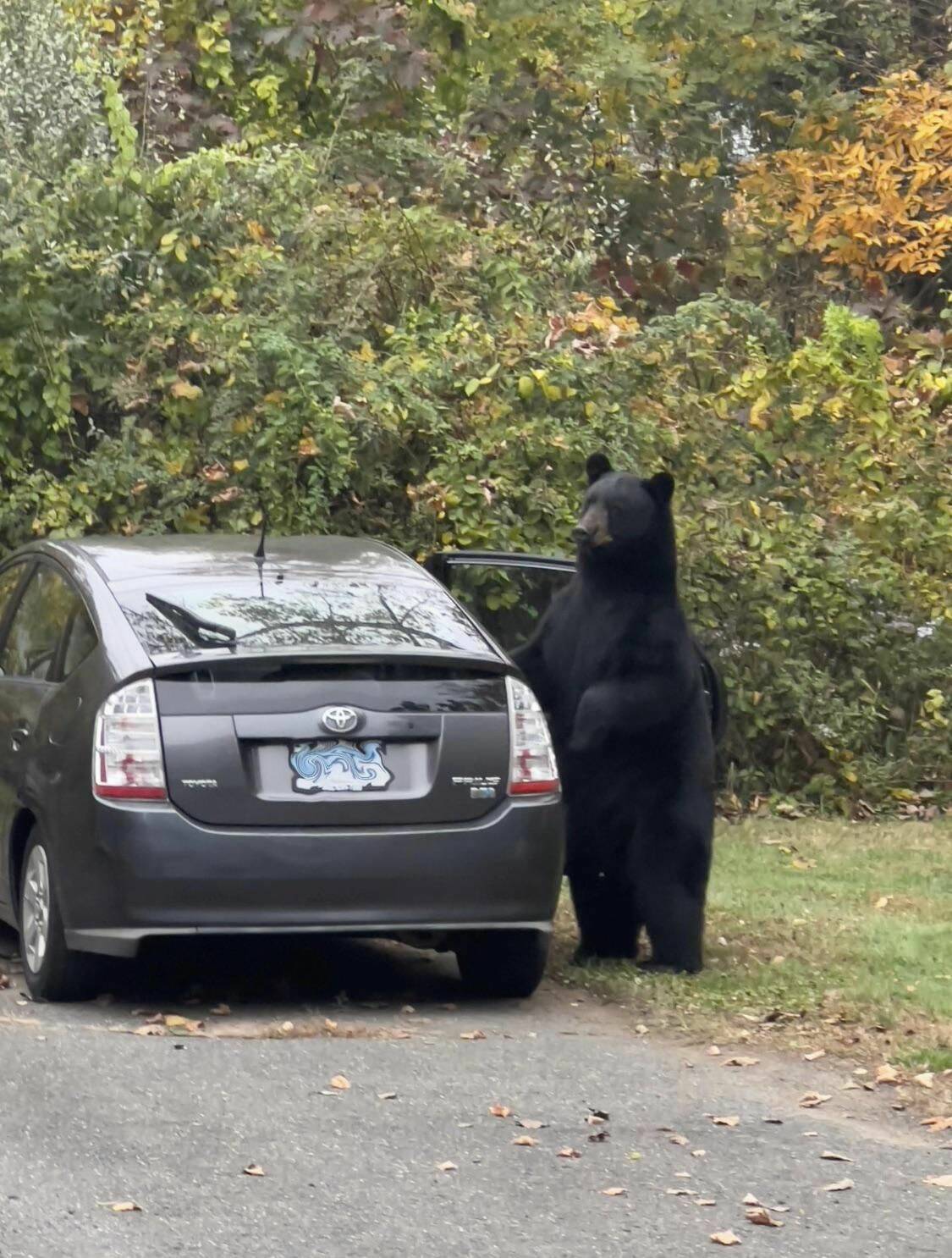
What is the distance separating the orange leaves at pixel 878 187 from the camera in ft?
69.8

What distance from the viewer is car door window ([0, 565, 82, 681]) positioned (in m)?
8.24

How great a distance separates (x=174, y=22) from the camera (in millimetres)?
19438

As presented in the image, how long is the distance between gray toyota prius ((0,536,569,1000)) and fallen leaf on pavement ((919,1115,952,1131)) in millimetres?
1678

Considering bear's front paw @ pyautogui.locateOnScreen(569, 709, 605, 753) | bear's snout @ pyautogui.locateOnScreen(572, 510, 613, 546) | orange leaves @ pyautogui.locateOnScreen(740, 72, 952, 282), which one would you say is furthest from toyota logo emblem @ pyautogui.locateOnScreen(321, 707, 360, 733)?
orange leaves @ pyautogui.locateOnScreen(740, 72, 952, 282)

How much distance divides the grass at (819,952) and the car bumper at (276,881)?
2.76 ft

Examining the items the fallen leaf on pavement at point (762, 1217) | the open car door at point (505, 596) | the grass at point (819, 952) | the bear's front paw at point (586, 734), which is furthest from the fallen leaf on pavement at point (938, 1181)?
the open car door at point (505, 596)

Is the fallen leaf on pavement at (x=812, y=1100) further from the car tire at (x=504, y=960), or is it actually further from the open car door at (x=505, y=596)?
the open car door at (x=505, y=596)

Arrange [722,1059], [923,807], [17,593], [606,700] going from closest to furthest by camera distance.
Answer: [722,1059], [606,700], [17,593], [923,807]

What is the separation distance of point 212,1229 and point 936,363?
37.1 ft

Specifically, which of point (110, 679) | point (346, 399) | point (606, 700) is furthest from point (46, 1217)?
point (346, 399)

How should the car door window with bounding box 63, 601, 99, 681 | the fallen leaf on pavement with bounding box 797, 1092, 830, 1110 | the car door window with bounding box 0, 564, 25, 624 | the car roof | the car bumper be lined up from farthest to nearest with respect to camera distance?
the car door window with bounding box 0, 564, 25, 624
the car roof
the car door window with bounding box 63, 601, 99, 681
the car bumper
the fallen leaf on pavement with bounding box 797, 1092, 830, 1110

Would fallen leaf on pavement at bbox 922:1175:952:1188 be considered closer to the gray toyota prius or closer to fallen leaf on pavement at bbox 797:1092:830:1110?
fallen leaf on pavement at bbox 797:1092:830:1110

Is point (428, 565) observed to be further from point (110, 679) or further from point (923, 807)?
point (923, 807)

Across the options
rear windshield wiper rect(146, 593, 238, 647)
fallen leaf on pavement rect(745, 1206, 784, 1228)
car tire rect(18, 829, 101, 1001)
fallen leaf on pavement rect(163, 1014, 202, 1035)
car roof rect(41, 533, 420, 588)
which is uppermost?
car roof rect(41, 533, 420, 588)
